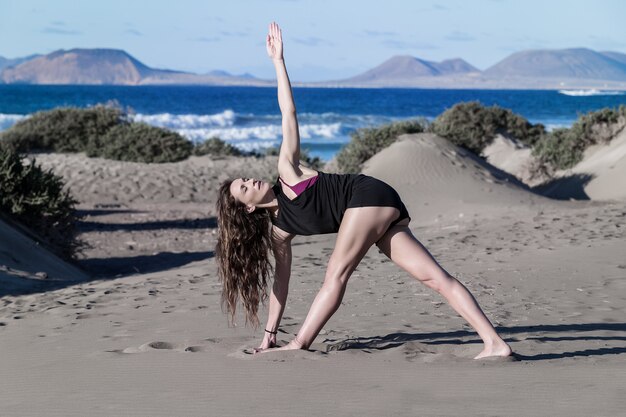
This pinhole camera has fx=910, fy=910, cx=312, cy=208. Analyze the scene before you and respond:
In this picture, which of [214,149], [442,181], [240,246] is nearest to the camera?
[240,246]

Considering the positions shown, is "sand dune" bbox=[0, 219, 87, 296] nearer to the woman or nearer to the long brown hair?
the long brown hair

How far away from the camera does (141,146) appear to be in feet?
81.6

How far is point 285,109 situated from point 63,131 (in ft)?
74.3

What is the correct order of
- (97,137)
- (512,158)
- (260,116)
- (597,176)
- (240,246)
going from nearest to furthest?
1. (240,246)
2. (597,176)
3. (512,158)
4. (97,137)
5. (260,116)

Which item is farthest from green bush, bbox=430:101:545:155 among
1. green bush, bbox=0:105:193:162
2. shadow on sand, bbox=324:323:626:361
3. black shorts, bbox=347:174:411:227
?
black shorts, bbox=347:174:411:227

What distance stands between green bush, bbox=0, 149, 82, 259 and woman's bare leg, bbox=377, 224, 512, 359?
7.94m

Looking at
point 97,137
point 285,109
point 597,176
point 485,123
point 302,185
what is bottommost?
point 597,176

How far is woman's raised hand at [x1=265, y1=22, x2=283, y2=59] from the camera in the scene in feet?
17.7

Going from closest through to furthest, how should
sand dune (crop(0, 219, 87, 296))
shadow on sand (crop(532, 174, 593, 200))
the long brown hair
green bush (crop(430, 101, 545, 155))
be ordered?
the long brown hair → sand dune (crop(0, 219, 87, 296)) → shadow on sand (crop(532, 174, 593, 200)) → green bush (crop(430, 101, 545, 155))

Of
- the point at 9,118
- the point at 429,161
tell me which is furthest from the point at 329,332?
the point at 9,118

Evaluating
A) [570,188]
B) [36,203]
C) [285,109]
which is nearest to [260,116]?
[570,188]

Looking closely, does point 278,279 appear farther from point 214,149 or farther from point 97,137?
point 97,137

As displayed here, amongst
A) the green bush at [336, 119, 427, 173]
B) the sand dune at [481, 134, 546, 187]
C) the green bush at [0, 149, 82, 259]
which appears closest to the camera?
the green bush at [0, 149, 82, 259]

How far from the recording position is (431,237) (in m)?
12.7
